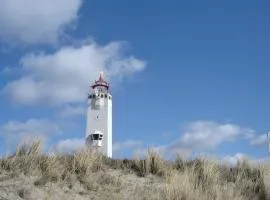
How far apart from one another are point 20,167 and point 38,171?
48 cm

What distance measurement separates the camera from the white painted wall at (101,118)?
246ft

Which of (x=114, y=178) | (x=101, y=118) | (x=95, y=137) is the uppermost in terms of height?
(x=101, y=118)

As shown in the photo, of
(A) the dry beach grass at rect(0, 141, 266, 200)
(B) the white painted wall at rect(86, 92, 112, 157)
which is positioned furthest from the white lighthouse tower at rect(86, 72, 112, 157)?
(A) the dry beach grass at rect(0, 141, 266, 200)

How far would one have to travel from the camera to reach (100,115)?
77.4 meters

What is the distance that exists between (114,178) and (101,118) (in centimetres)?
6445

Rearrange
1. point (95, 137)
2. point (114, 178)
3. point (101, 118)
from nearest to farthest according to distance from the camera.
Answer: point (114, 178) < point (95, 137) < point (101, 118)

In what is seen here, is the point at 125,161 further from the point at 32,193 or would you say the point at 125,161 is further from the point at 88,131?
the point at 88,131

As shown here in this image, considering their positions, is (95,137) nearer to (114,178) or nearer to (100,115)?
(100,115)

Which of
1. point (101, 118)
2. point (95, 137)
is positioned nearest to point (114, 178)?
point (95, 137)

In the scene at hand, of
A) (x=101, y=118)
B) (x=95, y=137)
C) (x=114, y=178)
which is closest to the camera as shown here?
(x=114, y=178)

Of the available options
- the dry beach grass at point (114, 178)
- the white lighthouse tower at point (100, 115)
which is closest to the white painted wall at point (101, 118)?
the white lighthouse tower at point (100, 115)

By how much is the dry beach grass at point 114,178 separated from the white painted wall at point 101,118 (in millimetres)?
59544

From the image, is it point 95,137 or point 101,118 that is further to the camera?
point 101,118

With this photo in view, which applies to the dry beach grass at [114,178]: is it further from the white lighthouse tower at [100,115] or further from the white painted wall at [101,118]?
the white painted wall at [101,118]
